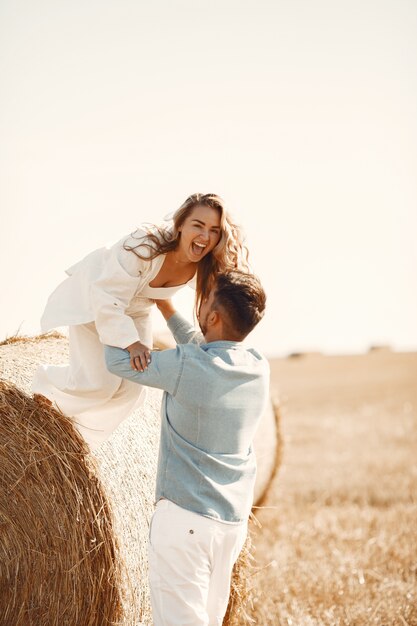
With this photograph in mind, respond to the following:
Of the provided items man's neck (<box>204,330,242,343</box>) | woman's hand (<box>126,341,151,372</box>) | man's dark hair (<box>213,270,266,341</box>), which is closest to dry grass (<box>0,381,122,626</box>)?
woman's hand (<box>126,341,151,372</box>)

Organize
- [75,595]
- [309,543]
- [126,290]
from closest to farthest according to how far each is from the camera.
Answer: [126,290], [75,595], [309,543]

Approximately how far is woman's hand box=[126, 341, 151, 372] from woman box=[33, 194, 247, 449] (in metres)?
0.27

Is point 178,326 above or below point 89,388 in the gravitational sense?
above

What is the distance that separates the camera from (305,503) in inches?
319

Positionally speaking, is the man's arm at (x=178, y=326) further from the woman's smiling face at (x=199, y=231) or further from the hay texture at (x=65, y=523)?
the hay texture at (x=65, y=523)

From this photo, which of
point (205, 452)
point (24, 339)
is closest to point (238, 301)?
point (205, 452)

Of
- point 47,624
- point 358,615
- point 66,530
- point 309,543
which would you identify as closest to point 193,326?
point 66,530

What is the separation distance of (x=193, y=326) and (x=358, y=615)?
2.15 metres

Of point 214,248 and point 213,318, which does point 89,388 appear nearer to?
point 214,248

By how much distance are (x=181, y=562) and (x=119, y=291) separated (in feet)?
4.41

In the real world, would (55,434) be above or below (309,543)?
above

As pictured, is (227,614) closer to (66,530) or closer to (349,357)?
(66,530)

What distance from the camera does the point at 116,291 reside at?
400 centimetres

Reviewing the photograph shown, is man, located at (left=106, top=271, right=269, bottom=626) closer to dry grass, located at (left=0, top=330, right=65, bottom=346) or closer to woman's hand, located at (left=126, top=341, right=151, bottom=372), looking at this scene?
woman's hand, located at (left=126, top=341, right=151, bottom=372)
